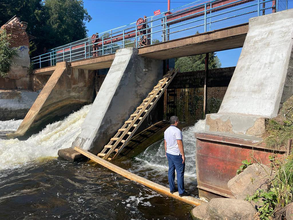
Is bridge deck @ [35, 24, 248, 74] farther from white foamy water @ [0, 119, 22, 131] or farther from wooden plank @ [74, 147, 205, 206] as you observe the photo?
white foamy water @ [0, 119, 22, 131]

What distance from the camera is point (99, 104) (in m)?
8.64

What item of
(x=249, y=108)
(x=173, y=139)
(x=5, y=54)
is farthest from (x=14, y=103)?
(x=249, y=108)

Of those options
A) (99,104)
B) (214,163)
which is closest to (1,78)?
(99,104)

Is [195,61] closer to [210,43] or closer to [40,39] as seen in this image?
[40,39]

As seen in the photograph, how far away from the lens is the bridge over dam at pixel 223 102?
4.08m

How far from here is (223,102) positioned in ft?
16.4

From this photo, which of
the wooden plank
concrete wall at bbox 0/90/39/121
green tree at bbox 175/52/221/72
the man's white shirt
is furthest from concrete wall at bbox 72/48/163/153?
green tree at bbox 175/52/221/72

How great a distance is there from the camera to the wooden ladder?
25.5ft

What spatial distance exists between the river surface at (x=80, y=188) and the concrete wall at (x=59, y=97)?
150 inches

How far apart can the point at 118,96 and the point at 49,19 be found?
20553mm

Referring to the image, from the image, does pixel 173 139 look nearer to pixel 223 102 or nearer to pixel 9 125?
pixel 223 102

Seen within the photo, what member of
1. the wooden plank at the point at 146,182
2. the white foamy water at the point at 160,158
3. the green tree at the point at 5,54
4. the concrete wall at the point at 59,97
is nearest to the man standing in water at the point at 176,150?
the wooden plank at the point at 146,182

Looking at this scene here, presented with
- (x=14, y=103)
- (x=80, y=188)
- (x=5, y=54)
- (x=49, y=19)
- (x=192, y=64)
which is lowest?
(x=80, y=188)

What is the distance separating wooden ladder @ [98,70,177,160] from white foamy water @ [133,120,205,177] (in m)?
0.86
